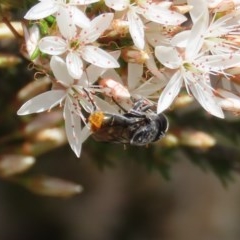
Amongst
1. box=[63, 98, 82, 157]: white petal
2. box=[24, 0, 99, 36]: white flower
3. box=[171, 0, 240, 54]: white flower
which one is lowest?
box=[63, 98, 82, 157]: white petal

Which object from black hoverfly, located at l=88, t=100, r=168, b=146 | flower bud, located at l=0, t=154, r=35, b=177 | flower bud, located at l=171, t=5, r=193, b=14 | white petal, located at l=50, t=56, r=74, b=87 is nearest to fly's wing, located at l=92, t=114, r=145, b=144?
black hoverfly, located at l=88, t=100, r=168, b=146

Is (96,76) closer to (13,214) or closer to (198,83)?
(198,83)

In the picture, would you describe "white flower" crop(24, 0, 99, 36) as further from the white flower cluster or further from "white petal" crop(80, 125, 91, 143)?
"white petal" crop(80, 125, 91, 143)

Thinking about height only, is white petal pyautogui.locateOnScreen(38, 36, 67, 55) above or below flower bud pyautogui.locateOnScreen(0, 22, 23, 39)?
above

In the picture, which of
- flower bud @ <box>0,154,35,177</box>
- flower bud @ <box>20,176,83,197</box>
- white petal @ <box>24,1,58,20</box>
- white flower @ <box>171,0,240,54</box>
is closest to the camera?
white petal @ <box>24,1,58,20</box>

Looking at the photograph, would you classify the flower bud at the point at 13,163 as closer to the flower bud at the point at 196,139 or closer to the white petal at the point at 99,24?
the flower bud at the point at 196,139

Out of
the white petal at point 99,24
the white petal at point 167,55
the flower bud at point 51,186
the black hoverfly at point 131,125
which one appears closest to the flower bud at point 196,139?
the flower bud at point 51,186

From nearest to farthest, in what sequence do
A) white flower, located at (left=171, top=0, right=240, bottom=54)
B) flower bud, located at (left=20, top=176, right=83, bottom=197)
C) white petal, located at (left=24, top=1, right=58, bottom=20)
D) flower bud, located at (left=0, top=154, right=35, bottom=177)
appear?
white petal, located at (left=24, top=1, right=58, bottom=20) < white flower, located at (left=171, top=0, right=240, bottom=54) < flower bud, located at (left=0, top=154, right=35, bottom=177) < flower bud, located at (left=20, top=176, right=83, bottom=197)
